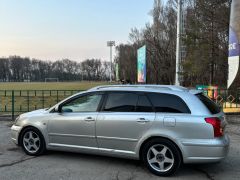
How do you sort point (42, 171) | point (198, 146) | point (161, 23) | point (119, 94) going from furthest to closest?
point (161, 23) < point (119, 94) < point (42, 171) < point (198, 146)

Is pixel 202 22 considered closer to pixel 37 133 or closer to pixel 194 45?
pixel 194 45

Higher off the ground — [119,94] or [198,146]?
[119,94]

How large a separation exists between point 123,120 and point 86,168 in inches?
44.9

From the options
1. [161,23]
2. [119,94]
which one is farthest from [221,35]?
[161,23]

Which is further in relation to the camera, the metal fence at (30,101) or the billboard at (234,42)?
the metal fence at (30,101)

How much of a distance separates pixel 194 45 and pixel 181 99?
67.8ft

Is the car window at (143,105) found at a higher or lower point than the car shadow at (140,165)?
higher

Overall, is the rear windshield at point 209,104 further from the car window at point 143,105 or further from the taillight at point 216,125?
A: the car window at point 143,105

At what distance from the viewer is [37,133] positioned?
6625 mm

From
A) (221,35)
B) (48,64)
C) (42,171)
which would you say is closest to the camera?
(42,171)

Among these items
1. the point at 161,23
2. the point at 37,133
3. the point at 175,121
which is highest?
the point at 161,23

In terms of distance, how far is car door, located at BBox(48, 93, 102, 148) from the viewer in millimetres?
6055

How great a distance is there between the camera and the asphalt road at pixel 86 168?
5371 millimetres

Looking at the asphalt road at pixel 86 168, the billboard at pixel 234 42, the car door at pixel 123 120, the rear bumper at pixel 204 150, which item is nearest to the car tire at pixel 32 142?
the asphalt road at pixel 86 168
